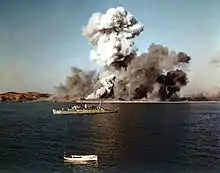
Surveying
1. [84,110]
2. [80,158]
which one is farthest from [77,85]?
[80,158]

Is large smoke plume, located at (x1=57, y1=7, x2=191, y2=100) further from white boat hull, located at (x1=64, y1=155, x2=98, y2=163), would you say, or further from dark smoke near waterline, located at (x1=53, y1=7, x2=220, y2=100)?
white boat hull, located at (x1=64, y1=155, x2=98, y2=163)

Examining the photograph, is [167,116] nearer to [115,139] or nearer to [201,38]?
[115,139]

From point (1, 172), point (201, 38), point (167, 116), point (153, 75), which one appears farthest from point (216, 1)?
point (1, 172)

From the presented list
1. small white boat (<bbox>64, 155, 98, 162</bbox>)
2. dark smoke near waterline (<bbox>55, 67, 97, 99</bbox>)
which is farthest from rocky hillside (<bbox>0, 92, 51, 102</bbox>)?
small white boat (<bbox>64, 155, 98, 162</bbox>)

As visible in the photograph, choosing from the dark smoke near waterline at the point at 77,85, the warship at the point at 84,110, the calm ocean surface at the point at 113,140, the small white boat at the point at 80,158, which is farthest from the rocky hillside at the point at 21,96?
the small white boat at the point at 80,158

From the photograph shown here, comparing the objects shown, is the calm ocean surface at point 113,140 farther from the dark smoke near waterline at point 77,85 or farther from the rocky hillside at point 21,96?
the dark smoke near waterline at point 77,85

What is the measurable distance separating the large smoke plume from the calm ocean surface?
436 mm

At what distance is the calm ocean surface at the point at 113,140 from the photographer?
9273 mm

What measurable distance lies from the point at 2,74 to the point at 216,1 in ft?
14.8

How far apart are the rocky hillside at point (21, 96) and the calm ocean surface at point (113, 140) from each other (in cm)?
15

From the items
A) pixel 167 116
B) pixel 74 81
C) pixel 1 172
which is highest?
pixel 74 81

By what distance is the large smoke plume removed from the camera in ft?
33.1

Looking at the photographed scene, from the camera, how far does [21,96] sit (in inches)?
408

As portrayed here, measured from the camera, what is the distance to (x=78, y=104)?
10.8 meters
